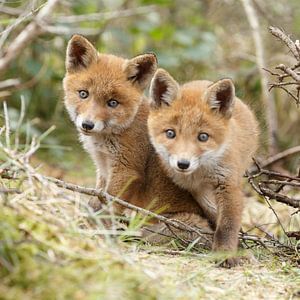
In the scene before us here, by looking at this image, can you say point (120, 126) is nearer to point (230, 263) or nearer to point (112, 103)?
point (112, 103)

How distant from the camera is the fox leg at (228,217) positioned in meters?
3.97

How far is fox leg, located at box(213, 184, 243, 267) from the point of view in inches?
156

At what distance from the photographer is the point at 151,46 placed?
978cm

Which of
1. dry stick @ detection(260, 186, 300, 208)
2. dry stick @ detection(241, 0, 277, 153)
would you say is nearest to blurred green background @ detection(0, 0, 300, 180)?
dry stick @ detection(241, 0, 277, 153)

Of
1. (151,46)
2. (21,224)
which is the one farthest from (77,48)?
(151,46)

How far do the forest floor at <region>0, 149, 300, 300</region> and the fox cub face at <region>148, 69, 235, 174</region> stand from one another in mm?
1101

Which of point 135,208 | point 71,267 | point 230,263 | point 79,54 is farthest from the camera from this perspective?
point 79,54

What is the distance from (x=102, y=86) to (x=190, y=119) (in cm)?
78

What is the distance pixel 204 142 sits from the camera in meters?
4.30

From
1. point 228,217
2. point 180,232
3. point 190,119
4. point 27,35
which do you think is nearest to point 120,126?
point 190,119

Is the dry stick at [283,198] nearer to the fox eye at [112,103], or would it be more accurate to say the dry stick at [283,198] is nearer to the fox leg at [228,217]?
the fox leg at [228,217]

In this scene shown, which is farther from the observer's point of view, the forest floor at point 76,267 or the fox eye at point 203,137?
the fox eye at point 203,137

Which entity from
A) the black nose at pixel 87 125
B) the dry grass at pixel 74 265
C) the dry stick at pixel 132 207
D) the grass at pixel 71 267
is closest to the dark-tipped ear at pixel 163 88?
the black nose at pixel 87 125

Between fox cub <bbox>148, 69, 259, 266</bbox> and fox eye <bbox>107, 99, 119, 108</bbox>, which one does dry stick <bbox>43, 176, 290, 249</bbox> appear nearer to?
fox cub <bbox>148, 69, 259, 266</bbox>
